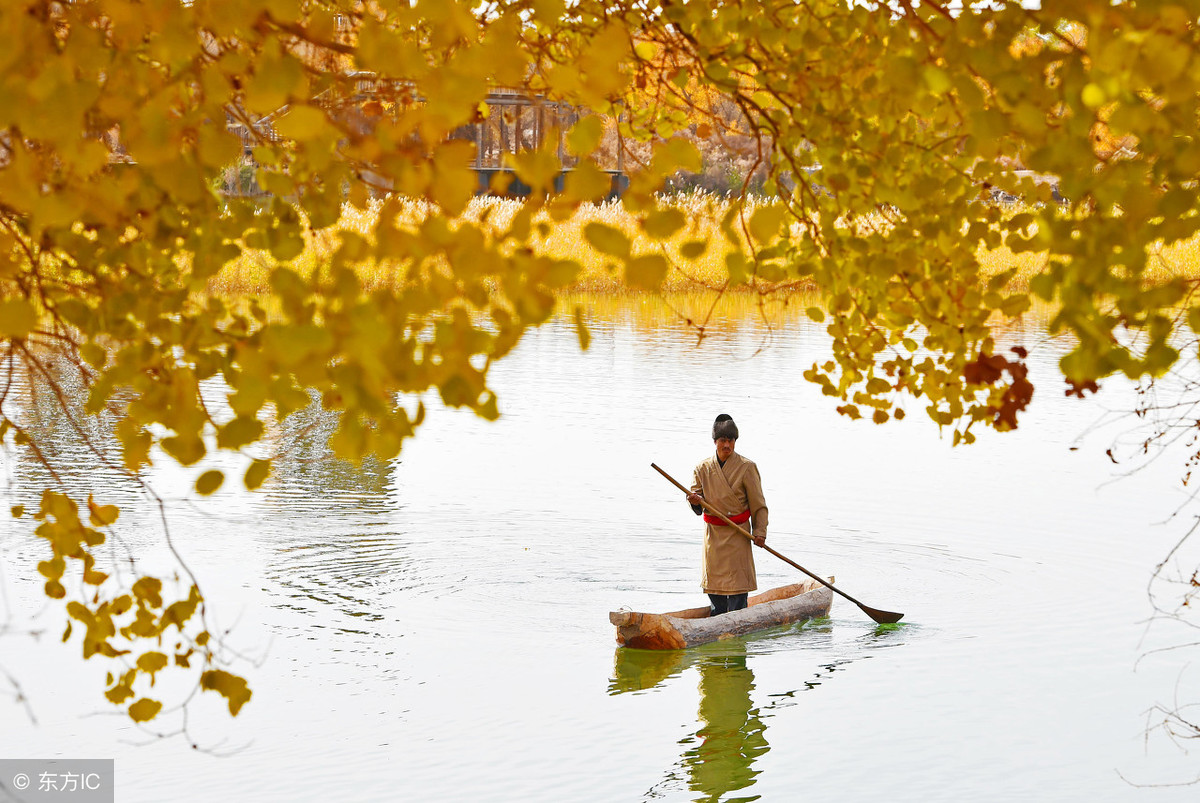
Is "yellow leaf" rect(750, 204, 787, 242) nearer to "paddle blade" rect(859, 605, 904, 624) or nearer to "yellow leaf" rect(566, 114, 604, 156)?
"yellow leaf" rect(566, 114, 604, 156)

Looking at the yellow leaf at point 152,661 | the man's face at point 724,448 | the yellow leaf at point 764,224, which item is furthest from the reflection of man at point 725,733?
the yellow leaf at point 764,224

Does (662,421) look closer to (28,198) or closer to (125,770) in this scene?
(125,770)

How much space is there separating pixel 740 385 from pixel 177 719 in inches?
545

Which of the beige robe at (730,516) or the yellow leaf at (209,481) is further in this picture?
the beige robe at (730,516)

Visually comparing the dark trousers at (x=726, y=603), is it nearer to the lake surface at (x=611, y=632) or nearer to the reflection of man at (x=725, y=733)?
the lake surface at (x=611, y=632)

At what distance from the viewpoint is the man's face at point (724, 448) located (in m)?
9.61

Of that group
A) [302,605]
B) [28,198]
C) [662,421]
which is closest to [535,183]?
[28,198]

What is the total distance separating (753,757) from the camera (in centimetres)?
821

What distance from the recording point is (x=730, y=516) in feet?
32.4

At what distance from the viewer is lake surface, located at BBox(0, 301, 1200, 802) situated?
7766mm

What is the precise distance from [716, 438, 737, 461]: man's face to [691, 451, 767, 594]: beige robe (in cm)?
6

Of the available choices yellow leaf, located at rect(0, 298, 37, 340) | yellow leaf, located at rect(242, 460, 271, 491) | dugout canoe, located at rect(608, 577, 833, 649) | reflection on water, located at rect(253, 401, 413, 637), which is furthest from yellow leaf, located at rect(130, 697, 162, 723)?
dugout canoe, located at rect(608, 577, 833, 649)

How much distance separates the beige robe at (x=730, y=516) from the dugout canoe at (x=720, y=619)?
256mm

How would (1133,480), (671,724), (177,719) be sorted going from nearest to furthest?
(177,719) < (671,724) < (1133,480)
